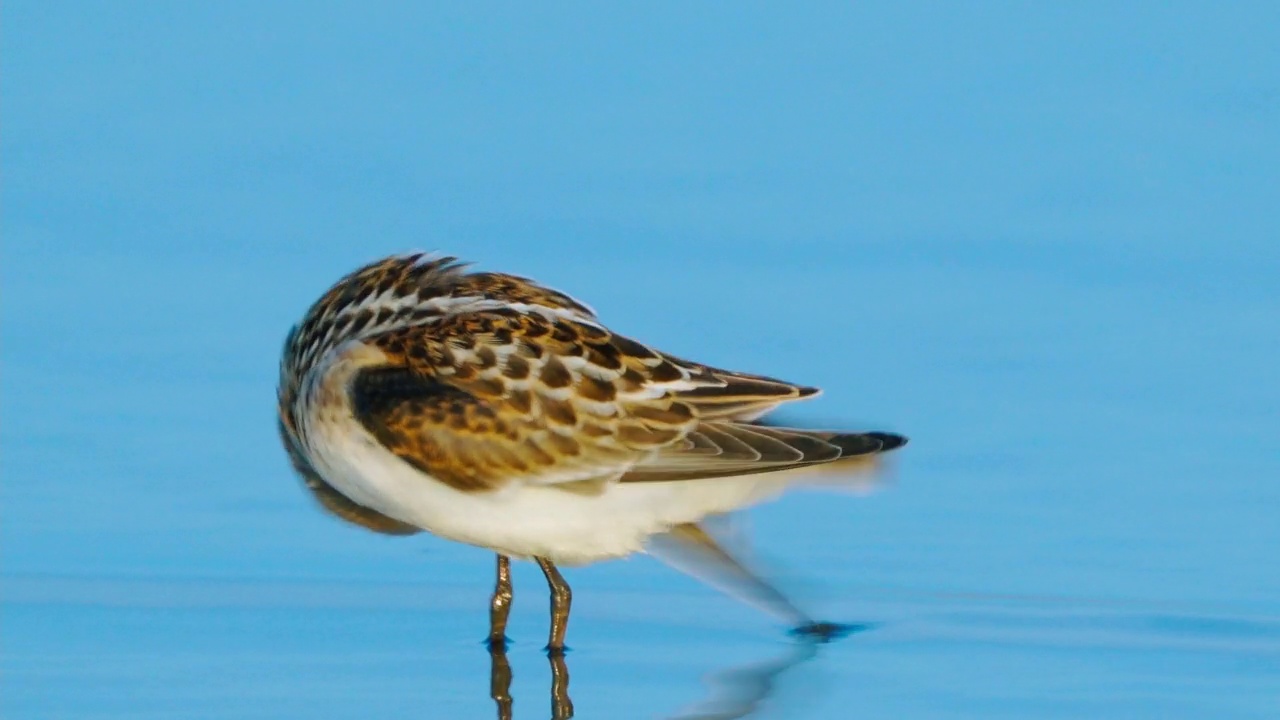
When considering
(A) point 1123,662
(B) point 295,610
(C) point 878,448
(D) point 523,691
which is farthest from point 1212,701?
(B) point 295,610

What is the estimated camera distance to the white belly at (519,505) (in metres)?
10.1

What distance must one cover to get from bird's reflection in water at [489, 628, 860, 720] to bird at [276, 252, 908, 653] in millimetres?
427

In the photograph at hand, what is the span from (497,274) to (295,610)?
5.04 feet

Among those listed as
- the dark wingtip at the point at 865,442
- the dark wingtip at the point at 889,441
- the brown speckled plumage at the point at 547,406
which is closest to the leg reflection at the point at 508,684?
the brown speckled plumage at the point at 547,406

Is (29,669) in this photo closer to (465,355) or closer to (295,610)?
(295,610)

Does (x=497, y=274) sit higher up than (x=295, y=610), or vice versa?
(x=497, y=274)

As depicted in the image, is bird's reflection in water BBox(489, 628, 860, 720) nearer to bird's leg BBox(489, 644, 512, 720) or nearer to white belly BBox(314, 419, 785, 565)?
bird's leg BBox(489, 644, 512, 720)

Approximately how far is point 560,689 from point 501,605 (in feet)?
2.00

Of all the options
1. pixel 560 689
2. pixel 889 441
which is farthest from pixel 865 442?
pixel 560 689

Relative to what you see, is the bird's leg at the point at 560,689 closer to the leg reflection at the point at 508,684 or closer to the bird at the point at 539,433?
the leg reflection at the point at 508,684

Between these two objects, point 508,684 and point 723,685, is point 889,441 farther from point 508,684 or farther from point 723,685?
point 508,684

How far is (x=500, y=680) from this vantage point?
10.3 meters

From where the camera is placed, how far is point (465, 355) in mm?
10109

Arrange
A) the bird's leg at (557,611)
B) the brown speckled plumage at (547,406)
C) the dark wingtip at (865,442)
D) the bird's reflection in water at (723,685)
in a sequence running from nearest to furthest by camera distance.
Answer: the bird's reflection in water at (723,685) < the brown speckled plumage at (547,406) < the dark wingtip at (865,442) < the bird's leg at (557,611)
